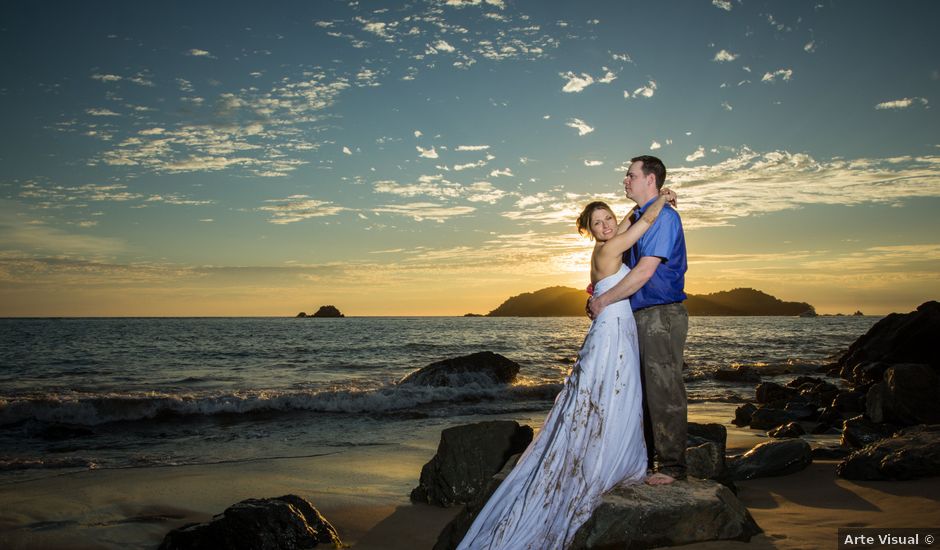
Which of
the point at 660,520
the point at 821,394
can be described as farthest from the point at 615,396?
the point at 821,394

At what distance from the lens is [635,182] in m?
4.89

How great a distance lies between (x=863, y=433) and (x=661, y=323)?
6.97 metres

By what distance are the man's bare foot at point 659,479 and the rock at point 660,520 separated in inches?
7.4

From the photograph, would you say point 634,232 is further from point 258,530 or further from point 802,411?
point 802,411

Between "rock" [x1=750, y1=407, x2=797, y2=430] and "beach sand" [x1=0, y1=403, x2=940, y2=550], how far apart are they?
305 centimetres

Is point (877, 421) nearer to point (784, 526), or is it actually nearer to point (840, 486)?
point (840, 486)

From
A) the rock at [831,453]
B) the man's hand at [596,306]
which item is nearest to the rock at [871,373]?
the rock at [831,453]

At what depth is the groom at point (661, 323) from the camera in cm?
459

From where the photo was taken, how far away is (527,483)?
443 cm

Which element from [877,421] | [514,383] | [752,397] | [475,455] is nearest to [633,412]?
[475,455]

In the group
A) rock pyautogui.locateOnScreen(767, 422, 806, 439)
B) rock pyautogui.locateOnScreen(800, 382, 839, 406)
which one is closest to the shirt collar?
rock pyautogui.locateOnScreen(767, 422, 806, 439)

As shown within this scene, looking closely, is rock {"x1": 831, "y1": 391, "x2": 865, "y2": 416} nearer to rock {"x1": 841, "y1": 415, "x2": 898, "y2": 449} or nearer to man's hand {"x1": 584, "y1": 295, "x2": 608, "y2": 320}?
rock {"x1": 841, "y1": 415, "x2": 898, "y2": 449}

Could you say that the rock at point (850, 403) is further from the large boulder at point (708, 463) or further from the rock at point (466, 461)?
the rock at point (466, 461)

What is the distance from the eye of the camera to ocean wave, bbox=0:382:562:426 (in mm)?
14703
